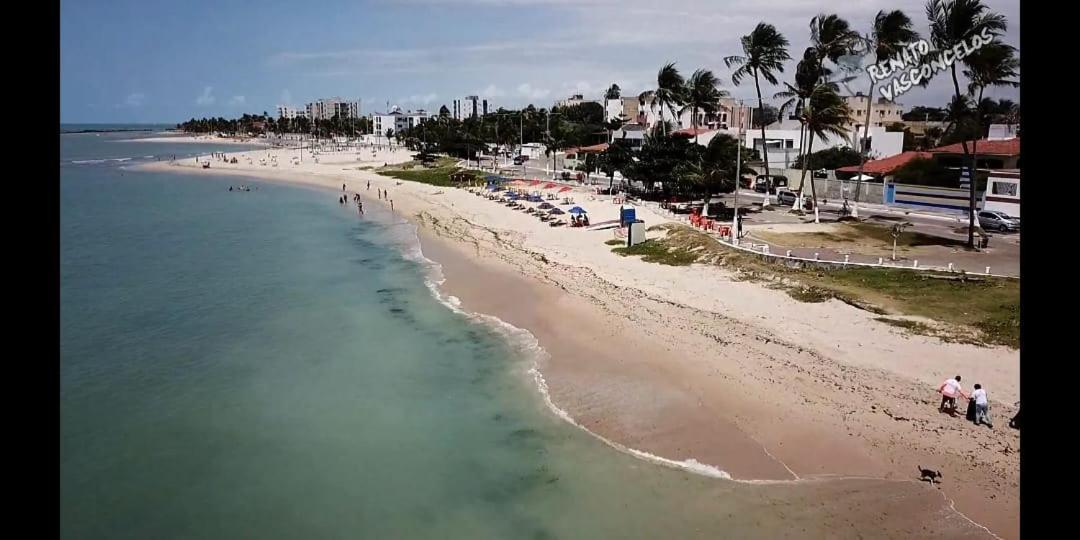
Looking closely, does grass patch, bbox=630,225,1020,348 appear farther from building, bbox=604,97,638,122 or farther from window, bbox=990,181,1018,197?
building, bbox=604,97,638,122

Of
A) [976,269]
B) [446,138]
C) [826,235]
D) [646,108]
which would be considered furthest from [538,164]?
[976,269]

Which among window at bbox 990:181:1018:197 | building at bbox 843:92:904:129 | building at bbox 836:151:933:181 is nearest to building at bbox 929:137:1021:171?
building at bbox 836:151:933:181

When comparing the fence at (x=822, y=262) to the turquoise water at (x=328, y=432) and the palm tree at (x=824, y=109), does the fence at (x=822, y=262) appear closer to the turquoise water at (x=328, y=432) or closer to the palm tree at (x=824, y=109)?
the palm tree at (x=824, y=109)

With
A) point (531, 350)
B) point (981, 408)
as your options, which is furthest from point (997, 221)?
point (531, 350)

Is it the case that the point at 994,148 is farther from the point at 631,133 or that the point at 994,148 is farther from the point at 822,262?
the point at 631,133

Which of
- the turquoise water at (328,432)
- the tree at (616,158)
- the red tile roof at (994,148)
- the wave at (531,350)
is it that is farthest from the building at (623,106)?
the turquoise water at (328,432)
